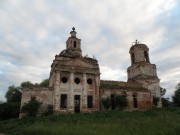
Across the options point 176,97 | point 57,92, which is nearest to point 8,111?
point 57,92

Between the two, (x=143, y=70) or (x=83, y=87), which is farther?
(x=143, y=70)

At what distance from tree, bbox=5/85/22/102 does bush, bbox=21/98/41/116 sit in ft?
62.0

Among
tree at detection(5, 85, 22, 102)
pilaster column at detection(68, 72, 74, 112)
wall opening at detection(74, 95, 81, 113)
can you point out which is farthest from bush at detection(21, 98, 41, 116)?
tree at detection(5, 85, 22, 102)

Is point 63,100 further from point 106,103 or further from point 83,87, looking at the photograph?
point 106,103

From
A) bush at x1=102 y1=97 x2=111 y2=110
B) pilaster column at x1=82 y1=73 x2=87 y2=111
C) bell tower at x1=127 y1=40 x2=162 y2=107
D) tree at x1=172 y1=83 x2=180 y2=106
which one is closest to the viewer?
pilaster column at x1=82 y1=73 x2=87 y2=111

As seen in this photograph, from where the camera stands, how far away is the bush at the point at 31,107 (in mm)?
24828

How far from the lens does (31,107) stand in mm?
24797

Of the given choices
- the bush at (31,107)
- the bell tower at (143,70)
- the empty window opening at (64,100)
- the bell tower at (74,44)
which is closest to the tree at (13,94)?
the bell tower at (74,44)

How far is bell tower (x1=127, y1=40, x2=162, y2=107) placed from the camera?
3325 centimetres

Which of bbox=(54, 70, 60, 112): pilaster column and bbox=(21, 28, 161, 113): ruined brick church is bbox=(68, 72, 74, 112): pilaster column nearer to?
bbox=(21, 28, 161, 113): ruined brick church

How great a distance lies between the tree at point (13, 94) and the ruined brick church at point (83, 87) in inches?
677

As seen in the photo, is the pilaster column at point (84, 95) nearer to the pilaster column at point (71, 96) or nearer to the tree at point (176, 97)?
the pilaster column at point (71, 96)

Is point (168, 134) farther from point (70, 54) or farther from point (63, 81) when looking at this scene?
point (70, 54)

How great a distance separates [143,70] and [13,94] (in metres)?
28.8
